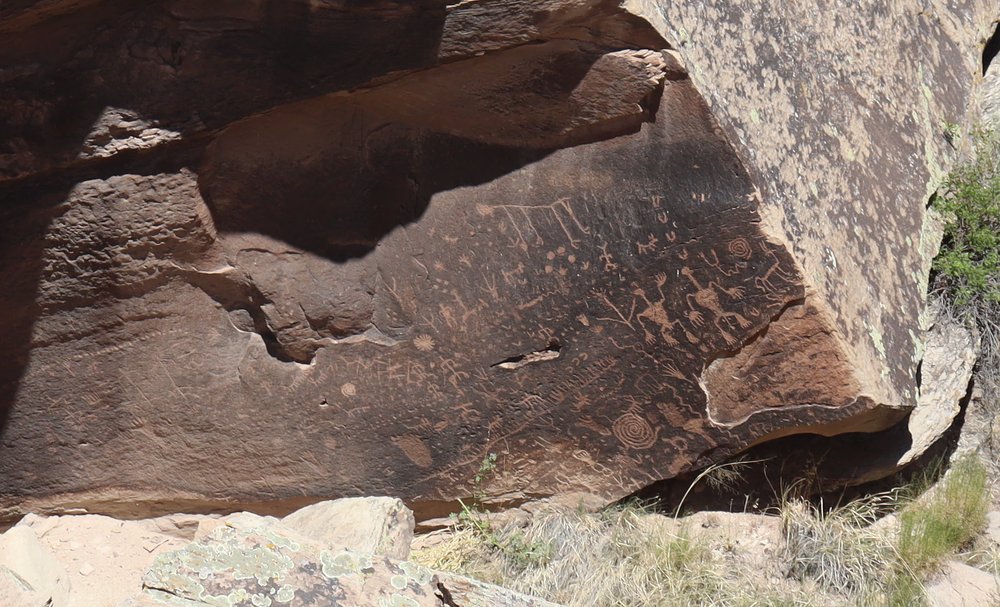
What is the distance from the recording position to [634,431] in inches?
125

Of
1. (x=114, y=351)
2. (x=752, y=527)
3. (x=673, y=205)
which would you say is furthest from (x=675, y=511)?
(x=114, y=351)

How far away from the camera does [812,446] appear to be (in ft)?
10.7

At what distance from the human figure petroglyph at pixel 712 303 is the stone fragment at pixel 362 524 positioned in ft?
3.43

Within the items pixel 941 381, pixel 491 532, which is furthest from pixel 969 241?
pixel 491 532

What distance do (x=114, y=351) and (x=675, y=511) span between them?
1.94 meters

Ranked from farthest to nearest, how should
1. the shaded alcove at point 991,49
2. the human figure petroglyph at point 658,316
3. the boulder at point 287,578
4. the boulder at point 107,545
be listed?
1. the shaded alcove at point 991,49
2. the boulder at point 107,545
3. the human figure petroglyph at point 658,316
4. the boulder at point 287,578

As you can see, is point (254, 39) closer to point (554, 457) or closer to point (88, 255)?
point (88, 255)

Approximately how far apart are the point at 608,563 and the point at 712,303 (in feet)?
2.85

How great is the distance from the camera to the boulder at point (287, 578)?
2.11 metres

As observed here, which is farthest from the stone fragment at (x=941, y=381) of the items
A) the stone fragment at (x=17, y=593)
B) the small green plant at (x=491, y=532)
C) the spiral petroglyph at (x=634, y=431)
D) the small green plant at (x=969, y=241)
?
the stone fragment at (x=17, y=593)

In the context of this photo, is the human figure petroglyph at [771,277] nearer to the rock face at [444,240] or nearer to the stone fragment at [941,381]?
the rock face at [444,240]

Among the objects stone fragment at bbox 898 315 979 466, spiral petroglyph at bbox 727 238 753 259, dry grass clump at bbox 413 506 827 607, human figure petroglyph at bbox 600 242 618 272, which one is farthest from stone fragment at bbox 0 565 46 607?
stone fragment at bbox 898 315 979 466

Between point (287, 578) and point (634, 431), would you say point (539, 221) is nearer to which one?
point (634, 431)

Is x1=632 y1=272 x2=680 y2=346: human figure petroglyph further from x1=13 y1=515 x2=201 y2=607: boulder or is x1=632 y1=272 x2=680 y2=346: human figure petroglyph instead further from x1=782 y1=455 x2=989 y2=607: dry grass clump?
x1=13 y1=515 x2=201 y2=607: boulder
